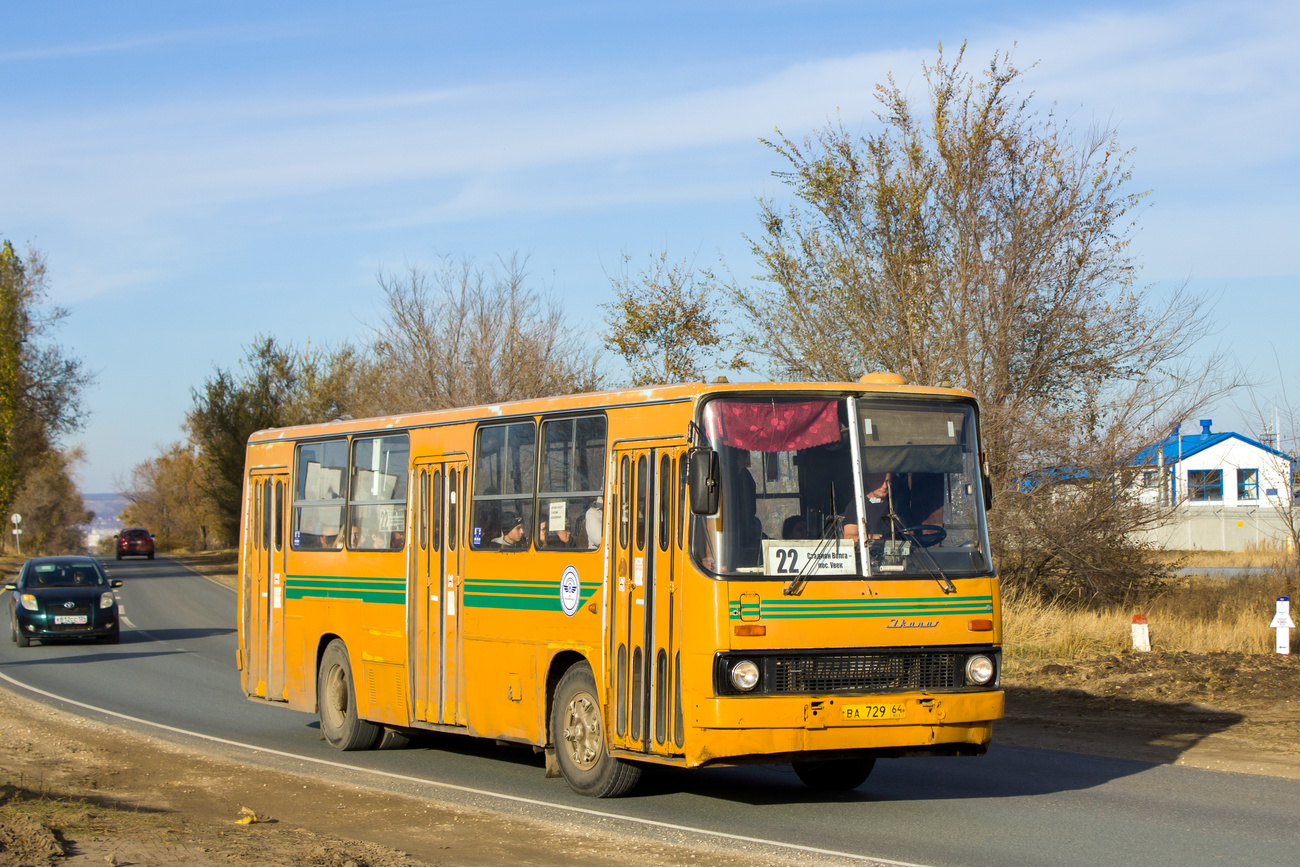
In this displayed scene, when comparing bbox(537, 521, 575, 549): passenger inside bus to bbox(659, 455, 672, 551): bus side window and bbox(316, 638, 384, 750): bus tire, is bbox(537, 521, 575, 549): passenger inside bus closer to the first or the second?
bbox(659, 455, 672, 551): bus side window

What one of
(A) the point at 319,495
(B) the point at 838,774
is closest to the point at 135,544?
(A) the point at 319,495

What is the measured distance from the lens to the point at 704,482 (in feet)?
28.5

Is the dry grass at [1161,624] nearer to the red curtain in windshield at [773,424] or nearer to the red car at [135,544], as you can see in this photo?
the red curtain in windshield at [773,424]

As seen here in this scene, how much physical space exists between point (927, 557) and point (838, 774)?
2233 millimetres

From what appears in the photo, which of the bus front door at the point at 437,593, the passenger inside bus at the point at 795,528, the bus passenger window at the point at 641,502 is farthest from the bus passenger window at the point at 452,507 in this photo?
the passenger inside bus at the point at 795,528

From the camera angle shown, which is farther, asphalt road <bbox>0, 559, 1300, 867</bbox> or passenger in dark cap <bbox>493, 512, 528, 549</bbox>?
passenger in dark cap <bbox>493, 512, 528, 549</bbox>

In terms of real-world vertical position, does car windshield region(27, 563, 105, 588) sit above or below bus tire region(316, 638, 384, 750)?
above

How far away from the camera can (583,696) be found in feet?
33.0

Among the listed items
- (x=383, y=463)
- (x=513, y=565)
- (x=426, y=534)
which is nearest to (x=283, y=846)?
(x=513, y=565)

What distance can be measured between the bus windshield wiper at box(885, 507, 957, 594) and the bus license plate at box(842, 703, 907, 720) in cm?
83

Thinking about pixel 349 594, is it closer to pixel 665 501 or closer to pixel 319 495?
pixel 319 495

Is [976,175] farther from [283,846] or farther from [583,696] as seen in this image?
[283,846]

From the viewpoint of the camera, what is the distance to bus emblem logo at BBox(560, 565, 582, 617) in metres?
10.1

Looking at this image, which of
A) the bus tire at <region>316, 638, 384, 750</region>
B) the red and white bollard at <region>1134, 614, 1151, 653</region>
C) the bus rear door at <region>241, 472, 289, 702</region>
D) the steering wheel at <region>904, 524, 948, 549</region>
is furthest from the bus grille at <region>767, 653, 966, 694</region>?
the red and white bollard at <region>1134, 614, 1151, 653</region>
